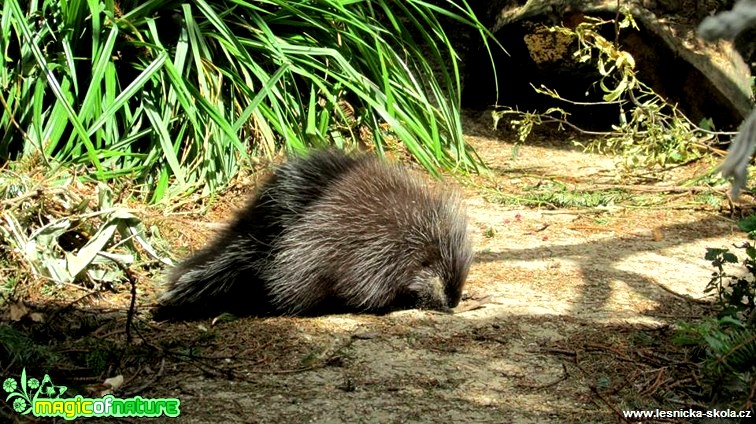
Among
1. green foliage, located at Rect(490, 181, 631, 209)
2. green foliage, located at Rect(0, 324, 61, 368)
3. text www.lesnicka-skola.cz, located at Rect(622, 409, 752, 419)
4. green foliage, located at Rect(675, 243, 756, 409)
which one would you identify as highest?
green foliage, located at Rect(675, 243, 756, 409)

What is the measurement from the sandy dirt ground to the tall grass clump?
701mm

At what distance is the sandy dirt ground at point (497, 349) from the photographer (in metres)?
2.91

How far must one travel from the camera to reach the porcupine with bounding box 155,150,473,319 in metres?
3.85

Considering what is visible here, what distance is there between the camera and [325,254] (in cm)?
394

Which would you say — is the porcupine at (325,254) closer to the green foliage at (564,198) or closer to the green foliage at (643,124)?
the green foliage at (564,198)

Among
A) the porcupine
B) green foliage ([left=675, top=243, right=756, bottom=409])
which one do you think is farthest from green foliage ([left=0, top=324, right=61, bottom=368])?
green foliage ([left=675, top=243, right=756, bottom=409])

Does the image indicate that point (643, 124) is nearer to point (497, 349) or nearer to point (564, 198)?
point (564, 198)

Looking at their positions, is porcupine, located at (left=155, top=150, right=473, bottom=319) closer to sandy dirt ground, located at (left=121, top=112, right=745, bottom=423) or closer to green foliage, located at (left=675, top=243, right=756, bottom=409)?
sandy dirt ground, located at (left=121, top=112, right=745, bottom=423)

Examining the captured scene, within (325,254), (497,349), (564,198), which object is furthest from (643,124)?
(497,349)

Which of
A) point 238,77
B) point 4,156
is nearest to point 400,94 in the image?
point 238,77

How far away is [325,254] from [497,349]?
0.94m

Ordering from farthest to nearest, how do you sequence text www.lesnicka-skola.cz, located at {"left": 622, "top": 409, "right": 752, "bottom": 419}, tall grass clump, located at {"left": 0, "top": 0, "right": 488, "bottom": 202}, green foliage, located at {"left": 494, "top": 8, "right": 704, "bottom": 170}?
1. green foliage, located at {"left": 494, "top": 8, "right": 704, "bottom": 170}
2. tall grass clump, located at {"left": 0, "top": 0, "right": 488, "bottom": 202}
3. text www.lesnicka-skola.cz, located at {"left": 622, "top": 409, "right": 752, "bottom": 419}

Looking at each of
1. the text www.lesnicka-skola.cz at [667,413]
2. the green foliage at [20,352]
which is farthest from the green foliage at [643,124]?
the green foliage at [20,352]

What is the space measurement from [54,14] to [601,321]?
11.3ft
